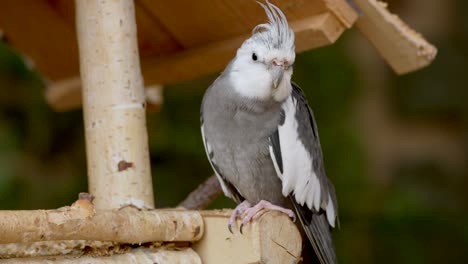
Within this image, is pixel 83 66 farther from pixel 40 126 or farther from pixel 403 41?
pixel 40 126

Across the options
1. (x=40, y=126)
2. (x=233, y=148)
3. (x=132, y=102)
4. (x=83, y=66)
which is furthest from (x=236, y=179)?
(x=40, y=126)

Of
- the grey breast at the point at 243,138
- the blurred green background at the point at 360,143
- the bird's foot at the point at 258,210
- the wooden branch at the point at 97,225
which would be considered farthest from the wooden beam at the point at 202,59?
the blurred green background at the point at 360,143

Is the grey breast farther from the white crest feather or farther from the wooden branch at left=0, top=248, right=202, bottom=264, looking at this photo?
the wooden branch at left=0, top=248, right=202, bottom=264

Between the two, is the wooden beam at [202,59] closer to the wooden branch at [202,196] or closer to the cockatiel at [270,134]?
the cockatiel at [270,134]

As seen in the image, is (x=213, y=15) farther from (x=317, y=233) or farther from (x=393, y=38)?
(x=317, y=233)

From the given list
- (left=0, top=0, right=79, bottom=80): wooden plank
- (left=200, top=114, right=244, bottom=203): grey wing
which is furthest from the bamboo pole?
(left=0, top=0, right=79, bottom=80): wooden plank

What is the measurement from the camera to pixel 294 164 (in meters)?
1.84

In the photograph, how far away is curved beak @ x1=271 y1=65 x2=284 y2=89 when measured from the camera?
5.82 ft

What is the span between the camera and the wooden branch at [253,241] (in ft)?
5.34

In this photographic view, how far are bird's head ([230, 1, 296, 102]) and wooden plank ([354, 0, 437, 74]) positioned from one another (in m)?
0.27

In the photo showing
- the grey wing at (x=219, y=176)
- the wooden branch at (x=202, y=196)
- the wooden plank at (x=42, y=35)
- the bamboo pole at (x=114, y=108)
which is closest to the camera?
the bamboo pole at (x=114, y=108)

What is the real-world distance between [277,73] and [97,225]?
55 cm

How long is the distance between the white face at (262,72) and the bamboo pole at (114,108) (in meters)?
0.27

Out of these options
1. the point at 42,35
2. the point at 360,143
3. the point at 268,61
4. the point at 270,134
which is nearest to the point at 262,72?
the point at 268,61
